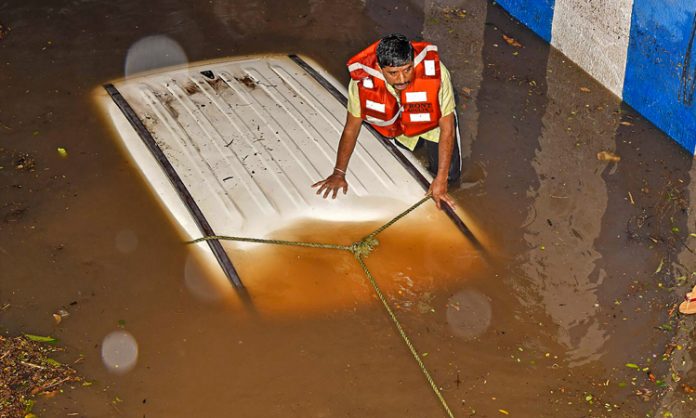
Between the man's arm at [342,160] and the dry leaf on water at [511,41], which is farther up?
the man's arm at [342,160]

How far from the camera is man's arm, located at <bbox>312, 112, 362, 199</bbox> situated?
151 inches

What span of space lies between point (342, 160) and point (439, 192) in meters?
0.52

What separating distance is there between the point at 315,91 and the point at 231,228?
52.7 inches

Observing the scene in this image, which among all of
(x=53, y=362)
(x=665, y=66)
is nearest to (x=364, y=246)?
(x=53, y=362)

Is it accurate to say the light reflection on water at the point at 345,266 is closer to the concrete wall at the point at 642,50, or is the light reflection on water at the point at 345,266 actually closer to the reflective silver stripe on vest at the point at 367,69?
the reflective silver stripe on vest at the point at 367,69

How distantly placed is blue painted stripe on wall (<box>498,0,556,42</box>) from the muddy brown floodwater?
0.79 metres

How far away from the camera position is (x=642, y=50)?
16.0 feet

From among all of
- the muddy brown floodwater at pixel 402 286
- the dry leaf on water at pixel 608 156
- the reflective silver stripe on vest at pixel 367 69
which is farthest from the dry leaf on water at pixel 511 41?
the reflective silver stripe on vest at pixel 367 69

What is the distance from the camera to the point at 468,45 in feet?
18.9

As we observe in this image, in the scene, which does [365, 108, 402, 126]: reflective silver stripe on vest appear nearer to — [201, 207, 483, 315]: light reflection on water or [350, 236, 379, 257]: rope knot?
[201, 207, 483, 315]: light reflection on water

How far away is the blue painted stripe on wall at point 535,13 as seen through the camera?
5710 mm

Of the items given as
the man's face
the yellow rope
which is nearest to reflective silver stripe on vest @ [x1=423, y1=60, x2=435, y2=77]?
the man's face

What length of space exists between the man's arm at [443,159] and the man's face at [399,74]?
1.11 feet

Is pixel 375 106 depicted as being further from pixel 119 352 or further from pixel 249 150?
pixel 119 352
